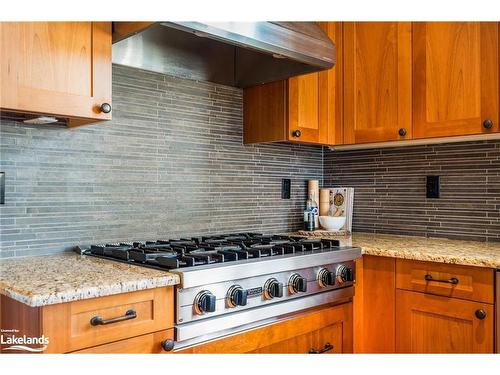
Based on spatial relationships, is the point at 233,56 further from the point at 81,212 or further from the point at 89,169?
the point at 81,212

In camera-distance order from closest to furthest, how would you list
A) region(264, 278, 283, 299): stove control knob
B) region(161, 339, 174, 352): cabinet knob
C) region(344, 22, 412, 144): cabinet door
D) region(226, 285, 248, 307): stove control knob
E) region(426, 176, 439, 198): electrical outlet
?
region(161, 339, 174, 352): cabinet knob → region(226, 285, 248, 307): stove control knob → region(264, 278, 283, 299): stove control knob → region(344, 22, 412, 144): cabinet door → region(426, 176, 439, 198): electrical outlet

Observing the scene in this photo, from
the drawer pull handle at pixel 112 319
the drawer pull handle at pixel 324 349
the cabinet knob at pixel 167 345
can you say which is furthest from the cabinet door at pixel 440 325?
the drawer pull handle at pixel 112 319

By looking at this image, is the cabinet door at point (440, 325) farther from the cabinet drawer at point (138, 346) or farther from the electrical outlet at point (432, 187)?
the cabinet drawer at point (138, 346)

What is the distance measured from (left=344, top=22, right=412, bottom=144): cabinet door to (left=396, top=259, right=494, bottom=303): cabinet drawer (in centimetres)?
67

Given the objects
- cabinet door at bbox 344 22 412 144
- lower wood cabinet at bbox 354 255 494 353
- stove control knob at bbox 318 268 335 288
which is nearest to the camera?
lower wood cabinet at bbox 354 255 494 353

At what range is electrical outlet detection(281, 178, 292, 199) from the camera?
2.80m

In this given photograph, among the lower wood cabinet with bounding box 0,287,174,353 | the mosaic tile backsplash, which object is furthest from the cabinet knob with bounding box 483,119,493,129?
the lower wood cabinet with bounding box 0,287,174,353

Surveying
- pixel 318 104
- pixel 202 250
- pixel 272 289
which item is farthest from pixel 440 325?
pixel 318 104

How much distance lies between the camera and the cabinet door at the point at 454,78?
2.09m

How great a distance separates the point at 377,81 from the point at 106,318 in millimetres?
1756

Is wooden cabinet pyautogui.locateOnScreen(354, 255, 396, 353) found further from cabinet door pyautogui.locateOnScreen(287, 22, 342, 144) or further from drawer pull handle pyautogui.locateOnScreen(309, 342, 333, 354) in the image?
cabinet door pyautogui.locateOnScreen(287, 22, 342, 144)

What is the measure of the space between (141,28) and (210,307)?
956mm

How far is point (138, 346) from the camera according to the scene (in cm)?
141

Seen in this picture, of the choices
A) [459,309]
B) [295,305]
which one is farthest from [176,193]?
[459,309]
